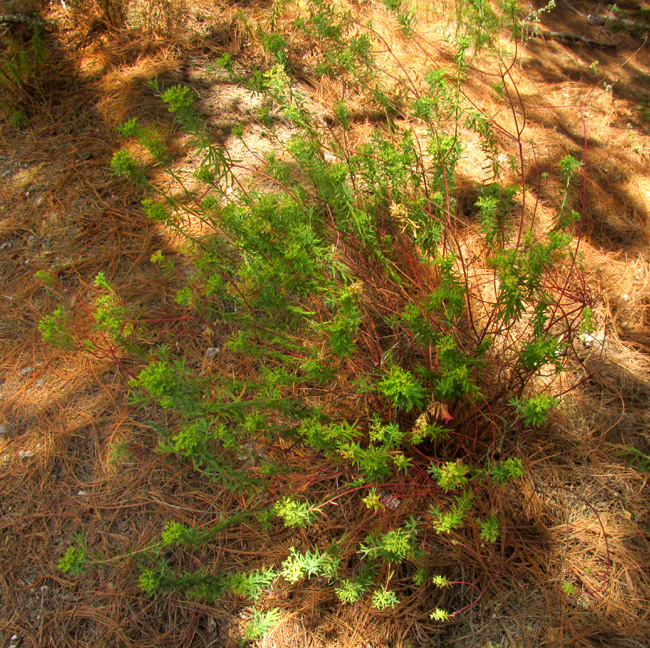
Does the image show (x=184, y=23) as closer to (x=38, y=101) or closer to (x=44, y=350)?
(x=38, y=101)

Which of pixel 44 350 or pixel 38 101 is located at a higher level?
pixel 38 101

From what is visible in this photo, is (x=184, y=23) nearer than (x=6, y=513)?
No

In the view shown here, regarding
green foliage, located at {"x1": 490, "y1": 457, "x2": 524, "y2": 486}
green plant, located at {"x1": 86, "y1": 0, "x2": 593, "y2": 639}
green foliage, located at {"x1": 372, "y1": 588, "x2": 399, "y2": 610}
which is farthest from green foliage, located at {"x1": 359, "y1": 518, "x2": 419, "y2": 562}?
green foliage, located at {"x1": 490, "y1": 457, "x2": 524, "y2": 486}

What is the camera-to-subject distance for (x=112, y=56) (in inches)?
156

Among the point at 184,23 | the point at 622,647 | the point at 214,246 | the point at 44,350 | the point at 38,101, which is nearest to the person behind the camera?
the point at 622,647

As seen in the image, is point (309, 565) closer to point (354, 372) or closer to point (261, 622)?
point (261, 622)

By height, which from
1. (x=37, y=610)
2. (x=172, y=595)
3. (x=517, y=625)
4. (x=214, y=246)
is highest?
(x=214, y=246)

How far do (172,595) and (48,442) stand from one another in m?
1.11

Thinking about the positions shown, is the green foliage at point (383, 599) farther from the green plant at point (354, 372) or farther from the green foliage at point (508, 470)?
the green foliage at point (508, 470)

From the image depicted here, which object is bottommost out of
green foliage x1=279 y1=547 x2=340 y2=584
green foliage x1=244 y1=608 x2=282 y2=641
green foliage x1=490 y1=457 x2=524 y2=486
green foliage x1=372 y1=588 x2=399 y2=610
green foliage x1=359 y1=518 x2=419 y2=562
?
green foliage x1=244 y1=608 x2=282 y2=641

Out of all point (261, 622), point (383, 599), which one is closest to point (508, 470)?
point (383, 599)

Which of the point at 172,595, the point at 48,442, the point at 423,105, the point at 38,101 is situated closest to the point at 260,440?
the point at 172,595

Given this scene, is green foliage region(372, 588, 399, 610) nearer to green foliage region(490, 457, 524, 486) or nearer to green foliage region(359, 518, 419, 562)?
green foliage region(359, 518, 419, 562)

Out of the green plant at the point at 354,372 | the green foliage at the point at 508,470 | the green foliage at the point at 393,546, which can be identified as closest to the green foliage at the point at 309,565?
the green plant at the point at 354,372
